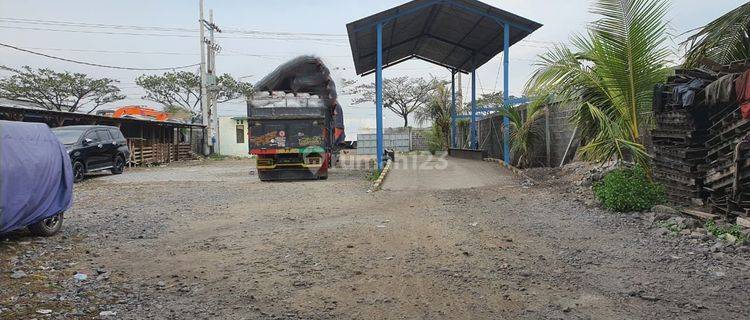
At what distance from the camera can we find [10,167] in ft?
18.4

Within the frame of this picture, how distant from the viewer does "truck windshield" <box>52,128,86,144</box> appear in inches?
588

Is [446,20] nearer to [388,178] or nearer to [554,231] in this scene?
[388,178]

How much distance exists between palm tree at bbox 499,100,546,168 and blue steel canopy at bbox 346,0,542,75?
256 cm

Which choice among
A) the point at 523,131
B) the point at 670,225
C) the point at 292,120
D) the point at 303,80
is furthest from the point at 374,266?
the point at 303,80

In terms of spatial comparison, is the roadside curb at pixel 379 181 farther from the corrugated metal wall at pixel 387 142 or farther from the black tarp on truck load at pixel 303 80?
the corrugated metal wall at pixel 387 142

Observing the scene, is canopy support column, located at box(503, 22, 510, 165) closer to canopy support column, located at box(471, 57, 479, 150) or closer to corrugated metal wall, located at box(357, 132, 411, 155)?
canopy support column, located at box(471, 57, 479, 150)

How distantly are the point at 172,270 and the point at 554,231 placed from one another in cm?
439

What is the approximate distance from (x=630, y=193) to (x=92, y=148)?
48.8 ft

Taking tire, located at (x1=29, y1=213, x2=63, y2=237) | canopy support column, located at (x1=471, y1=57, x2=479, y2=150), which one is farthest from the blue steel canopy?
tire, located at (x1=29, y1=213, x2=63, y2=237)

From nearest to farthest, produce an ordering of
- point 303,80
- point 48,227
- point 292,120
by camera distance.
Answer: point 48,227, point 292,120, point 303,80

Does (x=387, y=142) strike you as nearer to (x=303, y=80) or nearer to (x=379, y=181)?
Result: (x=303, y=80)

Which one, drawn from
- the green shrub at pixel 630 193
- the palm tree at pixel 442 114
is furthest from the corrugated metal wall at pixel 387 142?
the green shrub at pixel 630 193

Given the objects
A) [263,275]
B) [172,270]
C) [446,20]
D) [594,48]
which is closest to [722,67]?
[594,48]

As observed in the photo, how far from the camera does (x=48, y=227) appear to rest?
6.60 meters
